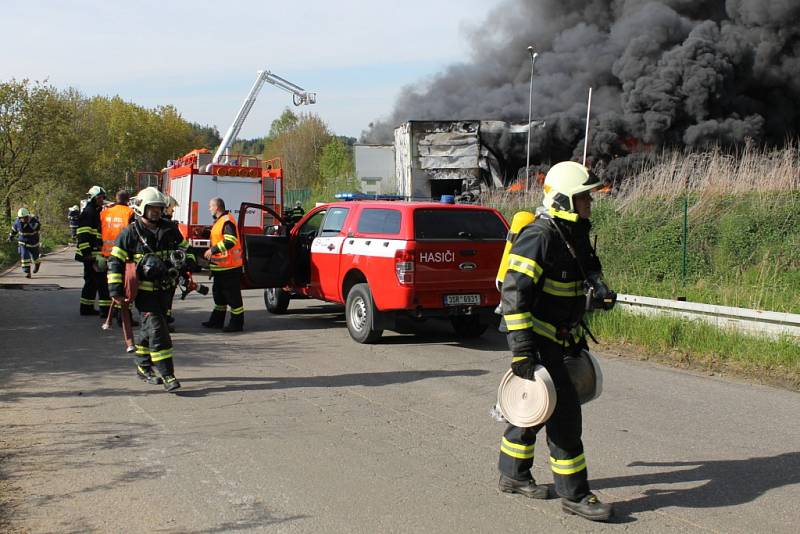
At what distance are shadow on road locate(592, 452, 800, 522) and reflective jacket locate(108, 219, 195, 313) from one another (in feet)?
14.4

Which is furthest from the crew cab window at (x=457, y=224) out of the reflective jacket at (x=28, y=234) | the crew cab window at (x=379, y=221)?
the reflective jacket at (x=28, y=234)

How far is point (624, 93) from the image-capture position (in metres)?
34.2

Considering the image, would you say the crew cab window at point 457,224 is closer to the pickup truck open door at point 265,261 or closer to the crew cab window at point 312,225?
the crew cab window at point 312,225

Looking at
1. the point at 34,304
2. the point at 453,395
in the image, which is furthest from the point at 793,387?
the point at 34,304

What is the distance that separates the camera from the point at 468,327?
10648 mm

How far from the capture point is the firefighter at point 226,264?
36.1 ft

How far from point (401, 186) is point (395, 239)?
21291 millimetres

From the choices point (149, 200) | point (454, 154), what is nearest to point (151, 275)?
point (149, 200)

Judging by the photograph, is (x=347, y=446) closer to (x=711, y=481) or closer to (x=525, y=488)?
(x=525, y=488)

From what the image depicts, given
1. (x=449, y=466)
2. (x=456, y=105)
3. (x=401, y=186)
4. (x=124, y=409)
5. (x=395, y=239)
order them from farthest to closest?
(x=456, y=105), (x=401, y=186), (x=395, y=239), (x=124, y=409), (x=449, y=466)

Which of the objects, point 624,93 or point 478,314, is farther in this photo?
point 624,93

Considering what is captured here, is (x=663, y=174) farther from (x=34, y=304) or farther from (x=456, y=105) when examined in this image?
(x=456, y=105)

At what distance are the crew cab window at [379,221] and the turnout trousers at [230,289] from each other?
2013mm

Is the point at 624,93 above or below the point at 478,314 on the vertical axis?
above
